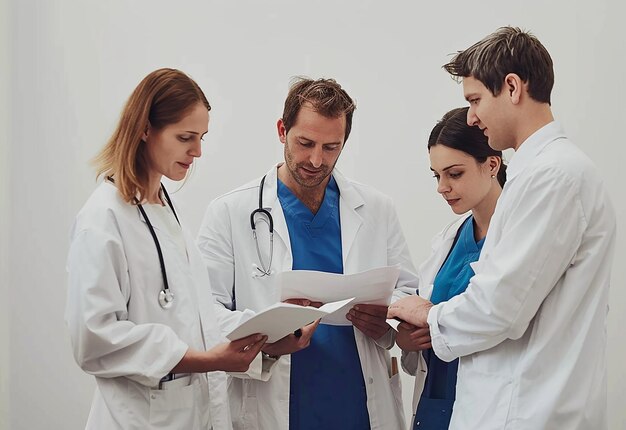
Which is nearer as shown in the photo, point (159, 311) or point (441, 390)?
point (159, 311)

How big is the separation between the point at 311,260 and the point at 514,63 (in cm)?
84

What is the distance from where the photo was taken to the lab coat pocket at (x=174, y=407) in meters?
1.63

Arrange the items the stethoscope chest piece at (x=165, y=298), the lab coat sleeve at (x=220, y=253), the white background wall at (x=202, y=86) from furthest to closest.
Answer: the white background wall at (x=202, y=86) → the lab coat sleeve at (x=220, y=253) → the stethoscope chest piece at (x=165, y=298)

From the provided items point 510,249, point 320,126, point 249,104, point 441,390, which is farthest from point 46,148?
point 510,249

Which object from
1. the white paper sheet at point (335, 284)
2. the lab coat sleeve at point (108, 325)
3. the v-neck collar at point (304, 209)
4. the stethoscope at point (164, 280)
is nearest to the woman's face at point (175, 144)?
the stethoscope at point (164, 280)

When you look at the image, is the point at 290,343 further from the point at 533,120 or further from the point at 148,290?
the point at 533,120

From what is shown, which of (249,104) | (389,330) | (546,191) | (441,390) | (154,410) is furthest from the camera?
(249,104)

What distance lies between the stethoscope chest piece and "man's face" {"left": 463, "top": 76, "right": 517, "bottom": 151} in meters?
0.79

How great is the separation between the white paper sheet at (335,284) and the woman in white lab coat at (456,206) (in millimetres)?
120

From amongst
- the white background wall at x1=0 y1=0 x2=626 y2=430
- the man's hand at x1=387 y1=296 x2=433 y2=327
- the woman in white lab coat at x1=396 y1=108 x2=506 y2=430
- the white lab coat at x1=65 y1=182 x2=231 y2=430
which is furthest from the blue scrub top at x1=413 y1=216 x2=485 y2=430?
the white background wall at x1=0 y1=0 x2=626 y2=430

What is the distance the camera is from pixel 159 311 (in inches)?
66.4

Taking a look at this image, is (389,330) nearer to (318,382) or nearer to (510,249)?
(318,382)

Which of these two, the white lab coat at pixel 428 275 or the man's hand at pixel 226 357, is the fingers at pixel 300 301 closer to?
the man's hand at pixel 226 357

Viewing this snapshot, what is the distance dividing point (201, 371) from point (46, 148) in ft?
5.75
